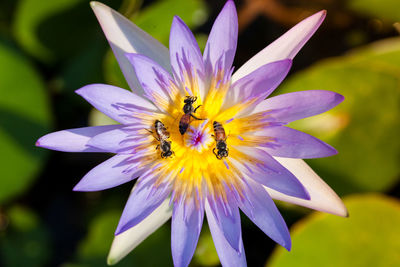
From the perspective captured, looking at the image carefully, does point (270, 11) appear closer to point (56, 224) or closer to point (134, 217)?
point (134, 217)

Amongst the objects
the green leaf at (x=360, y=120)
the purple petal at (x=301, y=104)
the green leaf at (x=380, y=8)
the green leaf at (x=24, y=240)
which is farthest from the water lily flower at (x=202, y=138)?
the green leaf at (x=24, y=240)

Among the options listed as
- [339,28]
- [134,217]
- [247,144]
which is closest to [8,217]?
[134,217]

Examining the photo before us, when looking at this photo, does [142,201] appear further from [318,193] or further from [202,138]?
[318,193]

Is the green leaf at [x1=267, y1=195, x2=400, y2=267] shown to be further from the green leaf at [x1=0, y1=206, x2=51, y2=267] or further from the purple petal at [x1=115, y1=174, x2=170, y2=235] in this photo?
the green leaf at [x1=0, y1=206, x2=51, y2=267]

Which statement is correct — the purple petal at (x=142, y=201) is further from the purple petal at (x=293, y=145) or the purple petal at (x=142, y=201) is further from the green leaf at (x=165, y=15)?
the green leaf at (x=165, y=15)

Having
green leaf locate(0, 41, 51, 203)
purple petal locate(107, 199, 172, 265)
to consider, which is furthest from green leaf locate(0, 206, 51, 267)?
purple petal locate(107, 199, 172, 265)

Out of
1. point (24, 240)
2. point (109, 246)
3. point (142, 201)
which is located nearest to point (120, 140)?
point (142, 201)
